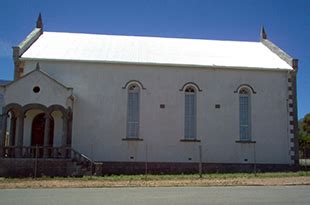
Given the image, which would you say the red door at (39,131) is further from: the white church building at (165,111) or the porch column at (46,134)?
the porch column at (46,134)

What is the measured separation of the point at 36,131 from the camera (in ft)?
84.4

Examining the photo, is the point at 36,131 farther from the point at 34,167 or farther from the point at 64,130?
the point at 34,167

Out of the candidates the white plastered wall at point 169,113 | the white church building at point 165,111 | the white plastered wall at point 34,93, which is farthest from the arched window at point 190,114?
the white plastered wall at point 34,93

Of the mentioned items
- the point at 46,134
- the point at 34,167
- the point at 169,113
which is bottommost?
the point at 34,167

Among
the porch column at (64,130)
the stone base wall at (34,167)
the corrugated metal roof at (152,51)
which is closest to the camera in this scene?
the stone base wall at (34,167)

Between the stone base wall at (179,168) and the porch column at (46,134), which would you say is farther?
the stone base wall at (179,168)

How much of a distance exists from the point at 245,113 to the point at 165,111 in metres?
5.93

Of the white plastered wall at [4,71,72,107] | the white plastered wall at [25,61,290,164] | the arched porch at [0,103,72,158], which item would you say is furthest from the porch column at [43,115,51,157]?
the white plastered wall at [25,61,290,164]

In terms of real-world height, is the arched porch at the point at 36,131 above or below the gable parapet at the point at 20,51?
below

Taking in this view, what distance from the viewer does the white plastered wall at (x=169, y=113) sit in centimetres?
2589

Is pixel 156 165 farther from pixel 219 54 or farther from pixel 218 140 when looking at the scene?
pixel 219 54

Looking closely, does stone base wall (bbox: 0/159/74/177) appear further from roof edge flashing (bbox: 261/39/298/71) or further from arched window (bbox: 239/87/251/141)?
roof edge flashing (bbox: 261/39/298/71)

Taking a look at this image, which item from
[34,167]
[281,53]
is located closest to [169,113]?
[34,167]

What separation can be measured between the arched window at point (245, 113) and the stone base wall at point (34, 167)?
1230 centimetres
